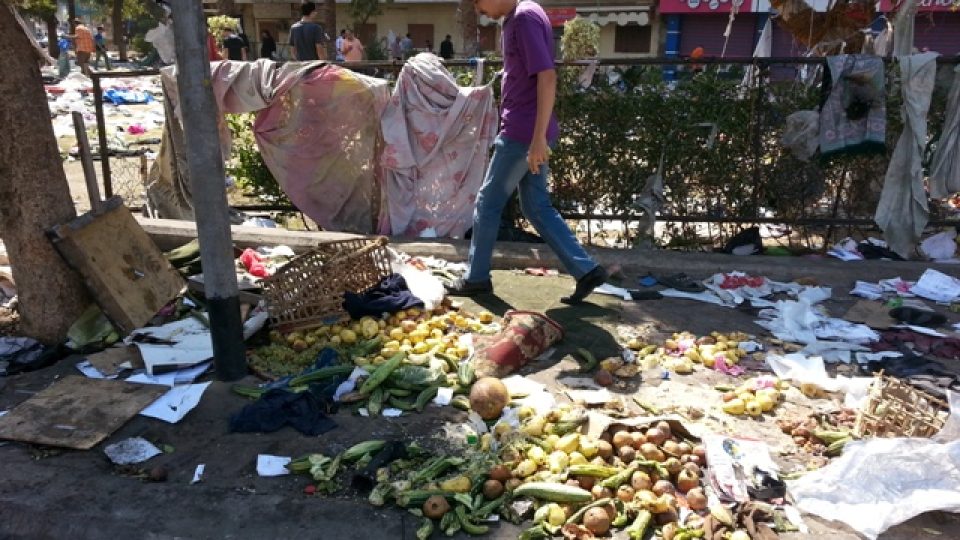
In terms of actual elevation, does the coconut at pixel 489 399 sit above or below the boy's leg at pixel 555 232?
below

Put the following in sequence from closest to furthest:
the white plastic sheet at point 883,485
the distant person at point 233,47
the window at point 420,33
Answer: the white plastic sheet at point 883,485 → the distant person at point 233,47 → the window at point 420,33

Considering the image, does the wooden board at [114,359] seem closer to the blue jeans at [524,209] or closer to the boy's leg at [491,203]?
the boy's leg at [491,203]

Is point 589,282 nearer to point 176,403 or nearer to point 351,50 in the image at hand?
point 176,403

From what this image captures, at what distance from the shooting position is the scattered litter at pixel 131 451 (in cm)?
347

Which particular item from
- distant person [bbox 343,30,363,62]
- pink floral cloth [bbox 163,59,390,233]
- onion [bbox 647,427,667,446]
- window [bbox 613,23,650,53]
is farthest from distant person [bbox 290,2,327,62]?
window [bbox 613,23,650,53]

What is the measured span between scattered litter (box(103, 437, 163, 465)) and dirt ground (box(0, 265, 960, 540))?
0.04 m

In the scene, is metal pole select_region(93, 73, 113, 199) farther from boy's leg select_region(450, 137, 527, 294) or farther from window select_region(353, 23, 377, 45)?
window select_region(353, 23, 377, 45)

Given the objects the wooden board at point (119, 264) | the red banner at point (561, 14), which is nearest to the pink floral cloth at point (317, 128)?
the wooden board at point (119, 264)

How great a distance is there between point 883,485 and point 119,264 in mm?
4712

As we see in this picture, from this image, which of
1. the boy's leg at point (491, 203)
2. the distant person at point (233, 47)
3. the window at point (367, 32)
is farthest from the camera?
the window at point (367, 32)

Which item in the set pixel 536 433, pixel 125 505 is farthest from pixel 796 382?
pixel 125 505

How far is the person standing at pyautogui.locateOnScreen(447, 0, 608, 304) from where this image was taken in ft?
15.0

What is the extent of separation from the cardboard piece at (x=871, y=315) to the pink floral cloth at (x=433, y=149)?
3.24 metres

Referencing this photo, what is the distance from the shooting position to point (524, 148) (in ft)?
16.2
